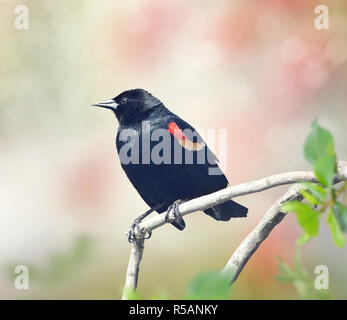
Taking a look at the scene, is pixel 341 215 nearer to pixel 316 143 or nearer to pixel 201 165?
pixel 316 143

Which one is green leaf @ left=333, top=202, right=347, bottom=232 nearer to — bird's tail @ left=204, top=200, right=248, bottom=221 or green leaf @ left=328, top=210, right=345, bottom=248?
green leaf @ left=328, top=210, right=345, bottom=248

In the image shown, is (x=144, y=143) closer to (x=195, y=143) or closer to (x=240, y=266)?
(x=195, y=143)

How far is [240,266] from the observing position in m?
0.31

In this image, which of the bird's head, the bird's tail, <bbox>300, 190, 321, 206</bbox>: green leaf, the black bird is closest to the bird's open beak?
the bird's head

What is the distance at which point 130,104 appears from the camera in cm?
139

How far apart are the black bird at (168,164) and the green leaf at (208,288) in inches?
42.5

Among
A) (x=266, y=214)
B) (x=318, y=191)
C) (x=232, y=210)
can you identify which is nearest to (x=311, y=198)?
(x=318, y=191)

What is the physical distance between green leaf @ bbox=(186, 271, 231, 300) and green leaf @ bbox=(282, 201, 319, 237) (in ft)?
0.10

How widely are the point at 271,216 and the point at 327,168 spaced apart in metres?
0.34

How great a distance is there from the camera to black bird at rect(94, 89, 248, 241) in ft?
4.08

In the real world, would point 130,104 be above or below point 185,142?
above

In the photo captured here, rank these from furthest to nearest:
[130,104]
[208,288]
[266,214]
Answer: [130,104] < [266,214] < [208,288]

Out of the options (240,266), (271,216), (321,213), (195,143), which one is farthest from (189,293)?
(195,143)

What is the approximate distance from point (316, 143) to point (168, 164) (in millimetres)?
1145
